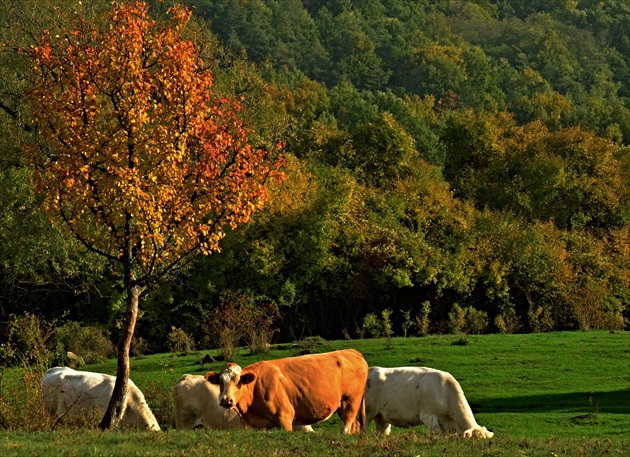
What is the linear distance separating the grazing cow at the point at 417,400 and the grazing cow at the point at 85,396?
5.23m

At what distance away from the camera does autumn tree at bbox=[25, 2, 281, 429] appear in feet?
78.0

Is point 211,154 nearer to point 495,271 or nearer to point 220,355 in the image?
point 220,355

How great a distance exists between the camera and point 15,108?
52.0 m

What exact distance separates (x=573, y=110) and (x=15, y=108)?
104242 mm

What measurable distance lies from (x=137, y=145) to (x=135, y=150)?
0.42 feet

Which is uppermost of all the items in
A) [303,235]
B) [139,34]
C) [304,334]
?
[139,34]

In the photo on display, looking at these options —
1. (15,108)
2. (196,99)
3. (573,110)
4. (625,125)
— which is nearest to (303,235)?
(15,108)

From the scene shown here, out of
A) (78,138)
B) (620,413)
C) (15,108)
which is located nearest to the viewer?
(78,138)

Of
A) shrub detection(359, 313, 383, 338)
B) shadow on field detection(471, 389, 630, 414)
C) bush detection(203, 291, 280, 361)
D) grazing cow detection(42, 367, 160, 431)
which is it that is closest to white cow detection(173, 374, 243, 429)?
grazing cow detection(42, 367, 160, 431)

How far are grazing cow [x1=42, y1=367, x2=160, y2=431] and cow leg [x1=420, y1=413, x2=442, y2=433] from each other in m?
6.13

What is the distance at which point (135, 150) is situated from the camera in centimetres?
2408

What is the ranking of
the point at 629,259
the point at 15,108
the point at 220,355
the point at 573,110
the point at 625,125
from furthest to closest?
the point at 573,110, the point at 625,125, the point at 629,259, the point at 15,108, the point at 220,355

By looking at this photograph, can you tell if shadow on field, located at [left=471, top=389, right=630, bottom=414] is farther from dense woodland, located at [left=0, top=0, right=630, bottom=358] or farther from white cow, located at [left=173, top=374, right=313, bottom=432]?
dense woodland, located at [left=0, top=0, right=630, bottom=358]

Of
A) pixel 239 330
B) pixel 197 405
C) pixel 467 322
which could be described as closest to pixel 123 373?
pixel 197 405
